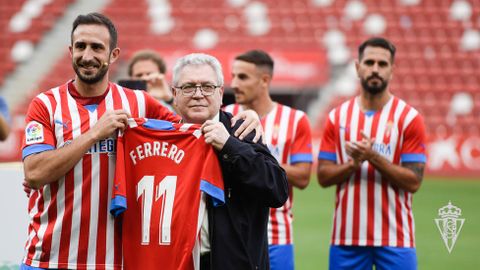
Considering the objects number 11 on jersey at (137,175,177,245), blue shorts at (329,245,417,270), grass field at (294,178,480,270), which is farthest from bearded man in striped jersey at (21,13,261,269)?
grass field at (294,178,480,270)

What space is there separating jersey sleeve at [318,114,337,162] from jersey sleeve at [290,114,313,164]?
3.5 inches

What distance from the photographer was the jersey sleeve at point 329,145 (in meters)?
5.08

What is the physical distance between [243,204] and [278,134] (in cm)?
204

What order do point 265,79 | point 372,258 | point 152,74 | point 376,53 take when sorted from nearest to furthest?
1. point 372,258
2. point 376,53
3. point 265,79
4. point 152,74

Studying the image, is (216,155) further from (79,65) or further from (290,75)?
(290,75)

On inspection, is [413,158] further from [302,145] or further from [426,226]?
[426,226]

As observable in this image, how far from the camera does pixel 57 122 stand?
127 inches

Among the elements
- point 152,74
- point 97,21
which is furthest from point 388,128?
point 97,21

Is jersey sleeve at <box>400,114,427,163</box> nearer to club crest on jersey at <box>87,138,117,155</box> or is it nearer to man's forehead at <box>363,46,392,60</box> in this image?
man's forehead at <box>363,46,392,60</box>

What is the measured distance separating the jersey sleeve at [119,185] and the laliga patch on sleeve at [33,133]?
317 millimetres

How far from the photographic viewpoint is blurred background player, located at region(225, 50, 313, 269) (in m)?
5.03

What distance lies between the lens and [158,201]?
10.3 ft

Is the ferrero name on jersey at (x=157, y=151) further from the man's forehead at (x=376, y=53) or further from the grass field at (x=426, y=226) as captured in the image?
the grass field at (x=426, y=226)
